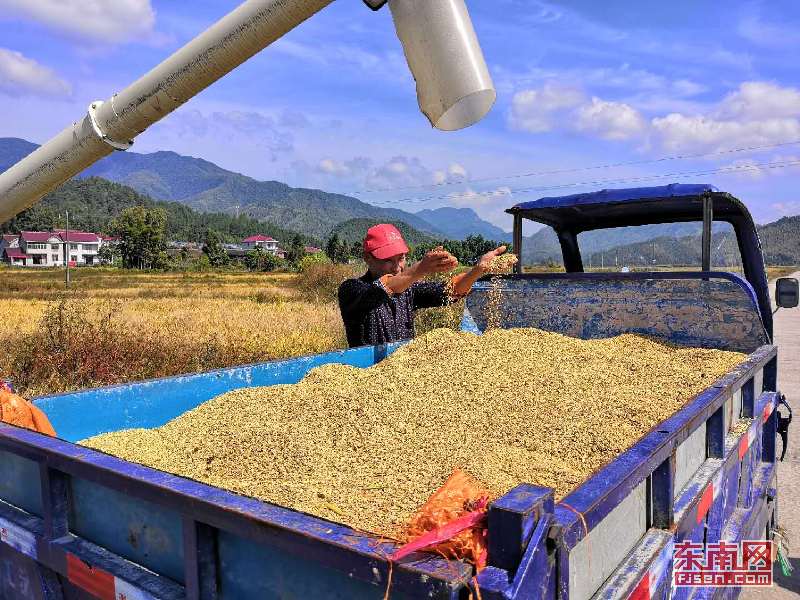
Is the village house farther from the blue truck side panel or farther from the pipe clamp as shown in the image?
the pipe clamp

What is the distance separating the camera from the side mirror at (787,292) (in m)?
4.19

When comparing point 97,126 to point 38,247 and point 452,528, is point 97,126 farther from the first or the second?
point 38,247

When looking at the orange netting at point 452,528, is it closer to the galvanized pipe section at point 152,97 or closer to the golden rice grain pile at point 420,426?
the golden rice grain pile at point 420,426

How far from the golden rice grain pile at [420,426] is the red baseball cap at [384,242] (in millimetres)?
966

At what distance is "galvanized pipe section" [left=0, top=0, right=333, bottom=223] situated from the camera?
4.78 feet

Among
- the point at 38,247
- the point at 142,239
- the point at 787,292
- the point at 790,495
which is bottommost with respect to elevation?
the point at 790,495

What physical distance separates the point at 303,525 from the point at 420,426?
1245 mm

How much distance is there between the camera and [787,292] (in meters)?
4.21

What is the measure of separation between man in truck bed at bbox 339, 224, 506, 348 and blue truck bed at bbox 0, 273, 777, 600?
1349 millimetres

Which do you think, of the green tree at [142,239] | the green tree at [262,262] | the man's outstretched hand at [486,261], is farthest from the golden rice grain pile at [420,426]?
the green tree at [142,239]

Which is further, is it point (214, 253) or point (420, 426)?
point (214, 253)

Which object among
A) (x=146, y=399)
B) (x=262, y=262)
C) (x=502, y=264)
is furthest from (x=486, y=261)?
(x=262, y=262)

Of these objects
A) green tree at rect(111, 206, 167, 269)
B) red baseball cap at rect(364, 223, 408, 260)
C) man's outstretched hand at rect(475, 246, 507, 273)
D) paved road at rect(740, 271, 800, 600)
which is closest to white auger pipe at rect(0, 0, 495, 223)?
red baseball cap at rect(364, 223, 408, 260)

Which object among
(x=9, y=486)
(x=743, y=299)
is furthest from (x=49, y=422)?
(x=743, y=299)
